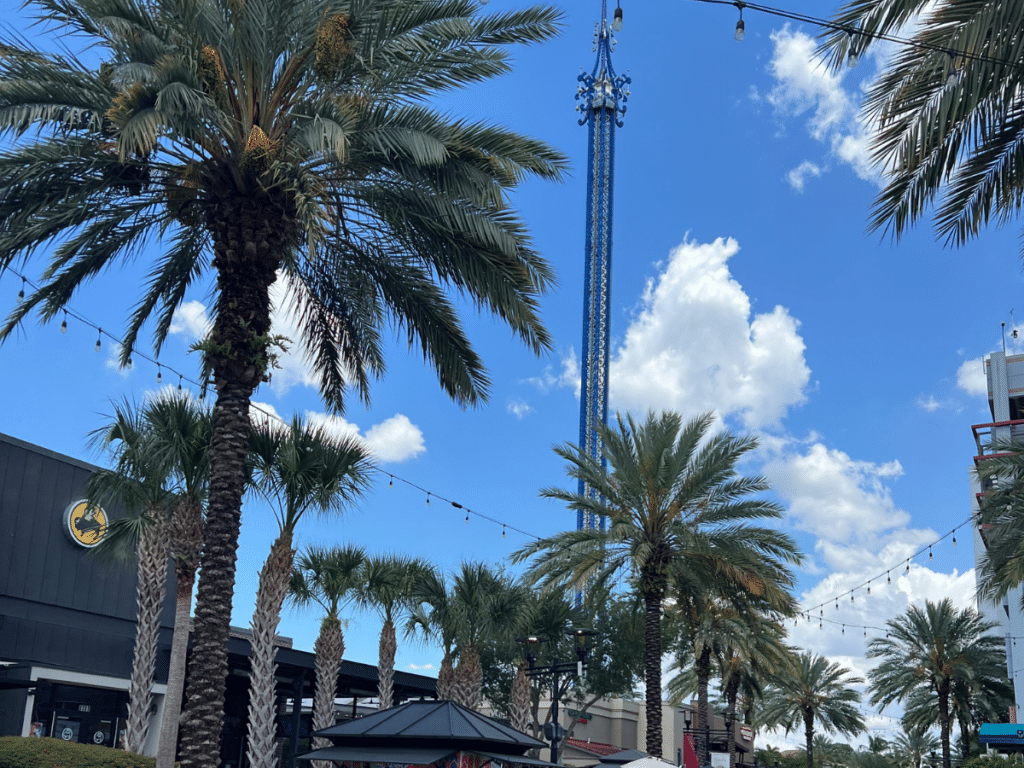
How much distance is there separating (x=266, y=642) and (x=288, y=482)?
3967 millimetres

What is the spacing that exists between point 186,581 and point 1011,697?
148 feet

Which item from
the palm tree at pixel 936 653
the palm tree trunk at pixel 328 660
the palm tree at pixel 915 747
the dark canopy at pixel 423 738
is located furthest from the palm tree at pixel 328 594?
the palm tree at pixel 915 747

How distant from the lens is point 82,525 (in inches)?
1176

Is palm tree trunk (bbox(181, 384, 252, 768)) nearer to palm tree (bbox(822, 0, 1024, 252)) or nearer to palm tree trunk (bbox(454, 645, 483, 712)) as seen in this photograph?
palm tree (bbox(822, 0, 1024, 252))

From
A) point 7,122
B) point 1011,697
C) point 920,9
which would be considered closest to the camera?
point 920,9

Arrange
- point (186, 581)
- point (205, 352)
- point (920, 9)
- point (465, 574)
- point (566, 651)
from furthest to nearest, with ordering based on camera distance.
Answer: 1. point (566, 651)
2. point (465, 574)
3. point (186, 581)
4. point (205, 352)
5. point (920, 9)

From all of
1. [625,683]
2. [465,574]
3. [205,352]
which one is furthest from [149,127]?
[625,683]

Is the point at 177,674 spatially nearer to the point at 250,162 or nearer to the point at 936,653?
the point at 250,162

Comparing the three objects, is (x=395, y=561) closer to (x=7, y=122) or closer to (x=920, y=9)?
(x=7, y=122)

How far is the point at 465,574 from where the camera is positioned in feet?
95.2

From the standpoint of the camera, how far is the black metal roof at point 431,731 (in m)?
13.6

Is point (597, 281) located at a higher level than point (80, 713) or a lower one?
higher

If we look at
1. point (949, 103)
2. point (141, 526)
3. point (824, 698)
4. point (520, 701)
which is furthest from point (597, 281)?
point (949, 103)

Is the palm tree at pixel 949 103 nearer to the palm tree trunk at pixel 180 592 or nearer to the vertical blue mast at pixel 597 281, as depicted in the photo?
the palm tree trunk at pixel 180 592
